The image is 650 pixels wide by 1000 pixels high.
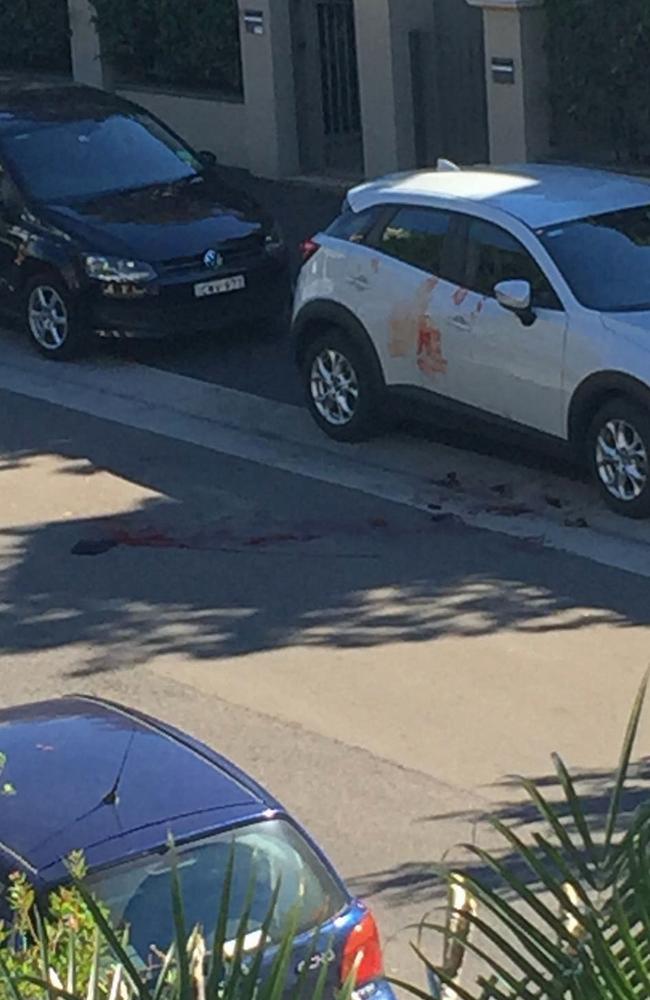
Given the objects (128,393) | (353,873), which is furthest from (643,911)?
(128,393)

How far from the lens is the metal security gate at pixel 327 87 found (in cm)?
2077

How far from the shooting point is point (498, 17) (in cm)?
1819

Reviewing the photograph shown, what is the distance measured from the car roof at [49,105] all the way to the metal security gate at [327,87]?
3.94 meters

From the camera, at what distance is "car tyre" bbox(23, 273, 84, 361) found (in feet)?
50.4

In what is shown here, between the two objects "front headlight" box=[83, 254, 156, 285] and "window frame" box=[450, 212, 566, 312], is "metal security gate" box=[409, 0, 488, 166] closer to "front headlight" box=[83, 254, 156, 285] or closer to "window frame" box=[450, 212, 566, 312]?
"front headlight" box=[83, 254, 156, 285]

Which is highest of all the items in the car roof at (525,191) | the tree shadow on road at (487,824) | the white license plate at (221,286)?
the car roof at (525,191)

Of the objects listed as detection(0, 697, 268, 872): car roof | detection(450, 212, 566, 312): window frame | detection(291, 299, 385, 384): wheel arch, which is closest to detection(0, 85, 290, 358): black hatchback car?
detection(291, 299, 385, 384): wheel arch

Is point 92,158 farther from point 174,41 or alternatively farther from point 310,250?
point 174,41

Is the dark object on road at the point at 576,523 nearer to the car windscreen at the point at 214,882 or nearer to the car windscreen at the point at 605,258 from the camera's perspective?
the car windscreen at the point at 605,258

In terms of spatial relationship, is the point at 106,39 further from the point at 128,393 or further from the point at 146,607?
the point at 146,607

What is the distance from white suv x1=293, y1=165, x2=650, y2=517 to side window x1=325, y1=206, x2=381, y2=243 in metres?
0.01

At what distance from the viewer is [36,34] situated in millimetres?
24094

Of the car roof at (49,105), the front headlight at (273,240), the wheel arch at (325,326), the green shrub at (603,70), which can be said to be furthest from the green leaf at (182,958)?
the green shrub at (603,70)

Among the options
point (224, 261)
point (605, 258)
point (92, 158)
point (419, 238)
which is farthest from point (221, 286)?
point (605, 258)
